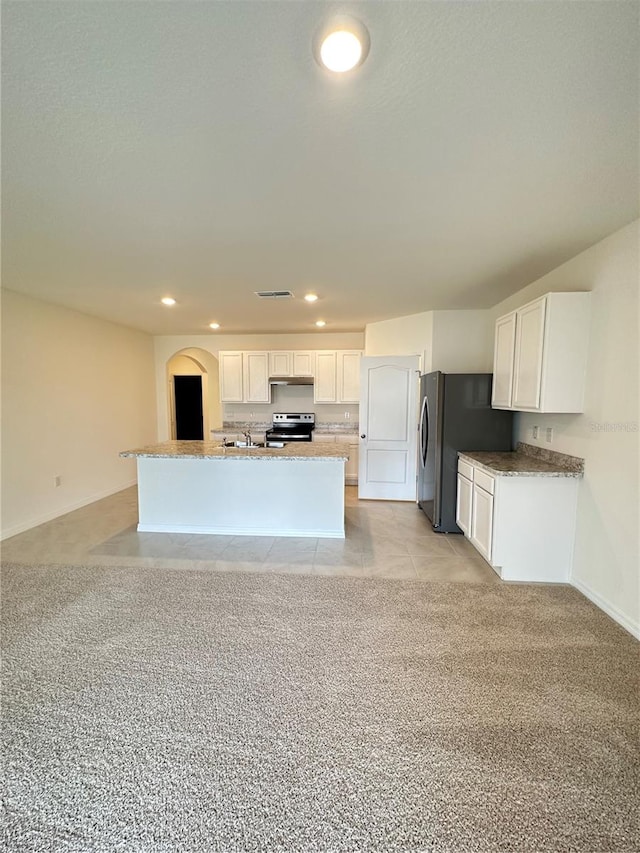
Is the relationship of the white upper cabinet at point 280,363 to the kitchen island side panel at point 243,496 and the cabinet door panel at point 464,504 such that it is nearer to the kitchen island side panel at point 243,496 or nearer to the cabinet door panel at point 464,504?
the kitchen island side panel at point 243,496

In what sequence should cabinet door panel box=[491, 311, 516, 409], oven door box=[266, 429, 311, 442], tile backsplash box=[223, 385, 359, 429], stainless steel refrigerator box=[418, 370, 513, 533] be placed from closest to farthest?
cabinet door panel box=[491, 311, 516, 409]
stainless steel refrigerator box=[418, 370, 513, 533]
oven door box=[266, 429, 311, 442]
tile backsplash box=[223, 385, 359, 429]

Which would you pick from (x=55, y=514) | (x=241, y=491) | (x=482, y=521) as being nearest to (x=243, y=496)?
(x=241, y=491)

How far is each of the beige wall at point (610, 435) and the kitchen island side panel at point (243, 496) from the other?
6.94 feet

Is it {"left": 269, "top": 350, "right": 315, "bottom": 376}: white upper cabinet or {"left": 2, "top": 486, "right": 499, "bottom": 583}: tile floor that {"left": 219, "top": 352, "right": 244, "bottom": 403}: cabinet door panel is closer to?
{"left": 269, "top": 350, "right": 315, "bottom": 376}: white upper cabinet

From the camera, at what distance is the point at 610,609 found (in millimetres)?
2422

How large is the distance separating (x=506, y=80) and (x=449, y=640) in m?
2.71

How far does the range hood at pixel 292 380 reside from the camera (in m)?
6.18

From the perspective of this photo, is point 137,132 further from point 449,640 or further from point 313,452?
point 449,640

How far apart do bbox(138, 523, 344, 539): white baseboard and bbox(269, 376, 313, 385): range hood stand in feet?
9.86

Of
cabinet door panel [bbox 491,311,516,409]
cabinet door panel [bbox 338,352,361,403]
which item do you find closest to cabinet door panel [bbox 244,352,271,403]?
cabinet door panel [bbox 338,352,361,403]

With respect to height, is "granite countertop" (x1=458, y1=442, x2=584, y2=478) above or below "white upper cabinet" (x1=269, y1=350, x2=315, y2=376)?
below

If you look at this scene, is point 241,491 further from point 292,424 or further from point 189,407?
point 189,407

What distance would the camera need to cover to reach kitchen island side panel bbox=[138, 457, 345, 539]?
12.5 ft

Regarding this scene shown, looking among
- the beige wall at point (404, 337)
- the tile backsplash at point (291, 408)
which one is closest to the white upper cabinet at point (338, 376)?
the tile backsplash at point (291, 408)
